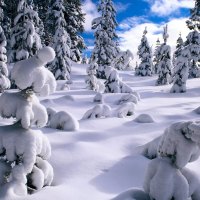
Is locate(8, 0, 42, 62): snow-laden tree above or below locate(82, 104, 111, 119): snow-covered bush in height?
above

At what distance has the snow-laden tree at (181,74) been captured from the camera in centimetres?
2239

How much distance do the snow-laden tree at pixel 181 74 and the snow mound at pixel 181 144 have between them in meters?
18.5

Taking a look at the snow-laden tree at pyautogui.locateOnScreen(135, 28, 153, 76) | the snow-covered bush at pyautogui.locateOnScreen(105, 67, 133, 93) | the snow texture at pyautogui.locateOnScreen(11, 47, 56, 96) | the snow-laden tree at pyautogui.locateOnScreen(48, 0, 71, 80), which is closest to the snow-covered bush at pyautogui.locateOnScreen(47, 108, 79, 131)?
the snow texture at pyautogui.locateOnScreen(11, 47, 56, 96)

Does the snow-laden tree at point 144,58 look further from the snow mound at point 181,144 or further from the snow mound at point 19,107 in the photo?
the snow mound at point 181,144

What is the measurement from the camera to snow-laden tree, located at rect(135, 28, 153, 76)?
48.0 meters

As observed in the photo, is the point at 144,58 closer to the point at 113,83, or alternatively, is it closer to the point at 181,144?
the point at 113,83

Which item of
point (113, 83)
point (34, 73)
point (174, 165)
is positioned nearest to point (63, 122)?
point (34, 73)

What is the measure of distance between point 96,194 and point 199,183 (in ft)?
5.35

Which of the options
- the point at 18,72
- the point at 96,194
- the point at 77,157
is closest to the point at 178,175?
the point at 96,194

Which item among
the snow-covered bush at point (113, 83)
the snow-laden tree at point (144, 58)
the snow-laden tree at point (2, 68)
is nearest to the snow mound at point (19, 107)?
the snow-laden tree at point (2, 68)

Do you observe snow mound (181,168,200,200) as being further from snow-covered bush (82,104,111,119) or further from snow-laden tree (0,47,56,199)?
snow-covered bush (82,104,111,119)

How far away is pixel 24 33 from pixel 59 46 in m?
7.87

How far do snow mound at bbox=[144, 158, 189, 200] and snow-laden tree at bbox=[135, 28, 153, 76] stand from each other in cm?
4394

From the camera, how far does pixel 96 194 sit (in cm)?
530
